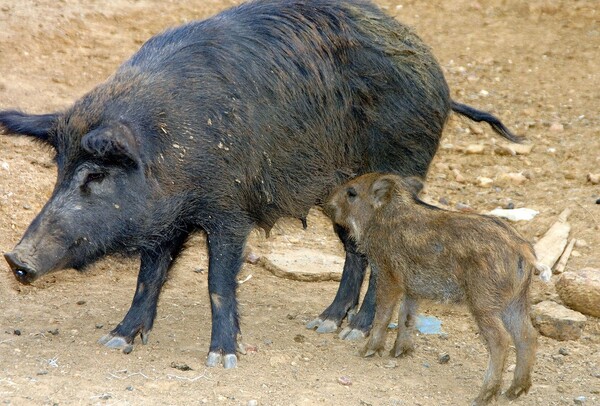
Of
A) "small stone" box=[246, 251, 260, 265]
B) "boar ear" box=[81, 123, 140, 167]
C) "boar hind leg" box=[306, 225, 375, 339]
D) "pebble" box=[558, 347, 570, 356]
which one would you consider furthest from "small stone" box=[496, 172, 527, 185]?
"boar ear" box=[81, 123, 140, 167]

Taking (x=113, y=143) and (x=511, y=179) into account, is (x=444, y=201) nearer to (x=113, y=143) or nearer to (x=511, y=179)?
(x=511, y=179)

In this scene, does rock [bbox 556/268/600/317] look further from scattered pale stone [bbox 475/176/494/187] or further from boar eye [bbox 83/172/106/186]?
boar eye [bbox 83/172/106/186]

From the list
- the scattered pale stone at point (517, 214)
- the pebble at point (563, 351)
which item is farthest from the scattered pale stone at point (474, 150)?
the pebble at point (563, 351)

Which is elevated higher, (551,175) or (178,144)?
(178,144)

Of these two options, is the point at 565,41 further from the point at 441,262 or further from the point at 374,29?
the point at 441,262

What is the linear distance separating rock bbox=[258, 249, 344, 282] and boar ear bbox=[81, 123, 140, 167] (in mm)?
2399

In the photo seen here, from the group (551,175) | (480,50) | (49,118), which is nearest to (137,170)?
(49,118)

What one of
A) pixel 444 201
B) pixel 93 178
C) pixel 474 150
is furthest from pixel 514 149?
pixel 93 178

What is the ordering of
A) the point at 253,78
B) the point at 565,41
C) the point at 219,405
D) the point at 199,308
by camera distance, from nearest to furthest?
the point at 219,405 → the point at 253,78 → the point at 199,308 → the point at 565,41

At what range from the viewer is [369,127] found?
6199 millimetres

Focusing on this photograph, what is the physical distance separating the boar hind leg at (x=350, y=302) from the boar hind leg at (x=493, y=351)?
4.32 ft

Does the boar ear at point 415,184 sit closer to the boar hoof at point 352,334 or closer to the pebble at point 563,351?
the boar hoof at point 352,334

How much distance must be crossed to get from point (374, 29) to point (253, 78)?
2.92 feet

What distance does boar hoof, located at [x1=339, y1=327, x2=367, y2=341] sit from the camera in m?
6.30
